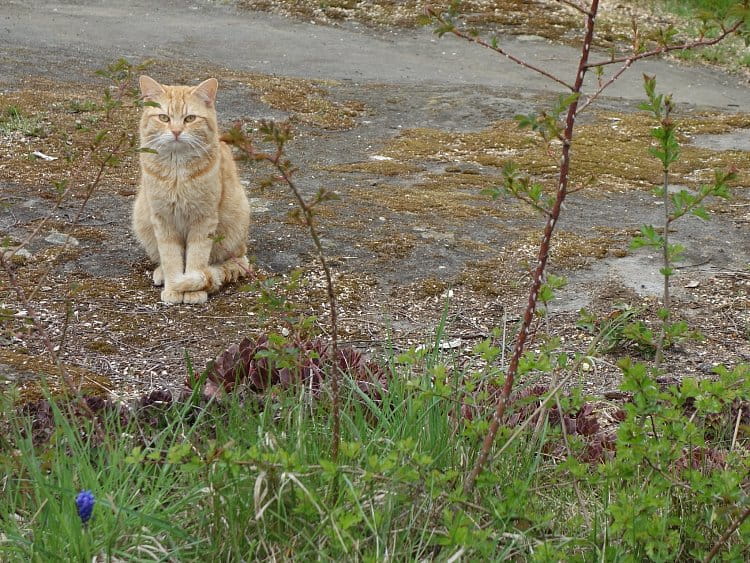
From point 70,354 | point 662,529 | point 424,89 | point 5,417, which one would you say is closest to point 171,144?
point 70,354

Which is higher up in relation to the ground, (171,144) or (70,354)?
(171,144)

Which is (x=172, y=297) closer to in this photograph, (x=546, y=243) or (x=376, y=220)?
(x=376, y=220)

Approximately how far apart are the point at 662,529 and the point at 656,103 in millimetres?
1034

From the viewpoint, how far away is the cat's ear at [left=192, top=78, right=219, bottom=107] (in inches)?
181

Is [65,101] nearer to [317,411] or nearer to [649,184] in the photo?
[649,184]

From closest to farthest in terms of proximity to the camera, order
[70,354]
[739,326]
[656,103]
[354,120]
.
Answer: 1. [656,103]
2. [70,354]
3. [739,326]
4. [354,120]

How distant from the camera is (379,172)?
21.1 feet

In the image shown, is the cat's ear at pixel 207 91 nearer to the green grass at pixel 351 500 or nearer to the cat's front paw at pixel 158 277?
the cat's front paw at pixel 158 277

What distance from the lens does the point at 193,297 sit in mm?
4320

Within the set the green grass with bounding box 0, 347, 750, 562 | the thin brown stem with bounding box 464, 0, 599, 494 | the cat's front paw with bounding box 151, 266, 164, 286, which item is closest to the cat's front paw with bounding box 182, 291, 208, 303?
the cat's front paw with bounding box 151, 266, 164, 286

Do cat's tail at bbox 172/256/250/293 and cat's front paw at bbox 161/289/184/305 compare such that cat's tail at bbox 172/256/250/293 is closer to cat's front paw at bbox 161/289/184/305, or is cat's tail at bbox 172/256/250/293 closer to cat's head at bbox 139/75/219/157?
cat's front paw at bbox 161/289/184/305

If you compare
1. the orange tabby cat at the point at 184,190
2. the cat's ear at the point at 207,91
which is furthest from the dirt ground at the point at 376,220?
the cat's ear at the point at 207,91

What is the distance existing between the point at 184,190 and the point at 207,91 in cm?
55

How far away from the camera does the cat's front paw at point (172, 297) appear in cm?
431
